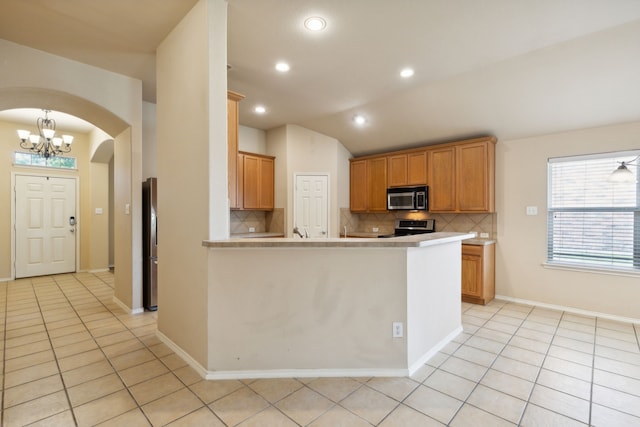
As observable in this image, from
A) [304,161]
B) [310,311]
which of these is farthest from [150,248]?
[304,161]

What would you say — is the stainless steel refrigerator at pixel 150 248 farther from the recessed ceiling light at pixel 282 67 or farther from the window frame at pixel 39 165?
the window frame at pixel 39 165

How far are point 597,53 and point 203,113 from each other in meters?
3.71

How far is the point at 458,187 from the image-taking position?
15.3ft

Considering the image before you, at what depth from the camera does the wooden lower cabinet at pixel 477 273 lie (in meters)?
4.24

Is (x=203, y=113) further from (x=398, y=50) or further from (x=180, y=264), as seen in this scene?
(x=398, y=50)

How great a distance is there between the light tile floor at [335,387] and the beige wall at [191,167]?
0.44 metres

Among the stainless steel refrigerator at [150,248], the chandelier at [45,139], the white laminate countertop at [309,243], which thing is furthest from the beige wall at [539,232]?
the chandelier at [45,139]

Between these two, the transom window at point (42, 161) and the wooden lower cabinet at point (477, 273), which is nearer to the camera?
the wooden lower cabinet at point (477, 273)

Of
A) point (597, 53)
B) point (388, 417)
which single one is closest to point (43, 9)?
point (388, 417)

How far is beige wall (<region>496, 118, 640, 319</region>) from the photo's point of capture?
3.69m

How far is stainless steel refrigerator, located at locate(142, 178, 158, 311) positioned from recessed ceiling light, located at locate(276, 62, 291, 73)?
2.08m

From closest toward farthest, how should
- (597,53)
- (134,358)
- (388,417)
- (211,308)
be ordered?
(388,417) → (211,308) → (134,358) → (597,53)

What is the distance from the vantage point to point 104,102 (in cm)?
360

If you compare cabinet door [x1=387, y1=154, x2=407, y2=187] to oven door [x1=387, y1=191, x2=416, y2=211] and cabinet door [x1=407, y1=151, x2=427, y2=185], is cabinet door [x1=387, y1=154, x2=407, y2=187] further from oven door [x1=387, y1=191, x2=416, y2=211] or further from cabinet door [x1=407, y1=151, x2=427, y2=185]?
oven door [x1=387, y1=191, x2=416, y2=211]
